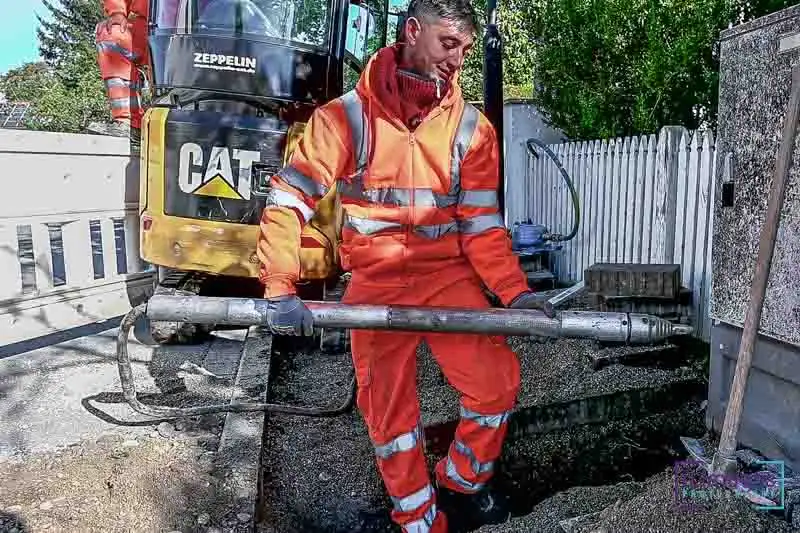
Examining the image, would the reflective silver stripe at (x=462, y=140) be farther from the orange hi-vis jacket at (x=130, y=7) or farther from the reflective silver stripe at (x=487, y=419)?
Result: the orange hi-vis jacket at (x=130, y=7)

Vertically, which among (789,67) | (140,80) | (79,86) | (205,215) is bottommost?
(205,215)

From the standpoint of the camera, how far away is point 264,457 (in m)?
3.51

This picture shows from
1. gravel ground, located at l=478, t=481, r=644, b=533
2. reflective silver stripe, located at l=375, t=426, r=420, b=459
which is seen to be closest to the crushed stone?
reflective silver stripe, located at l=375, t=426, r=420, b=459

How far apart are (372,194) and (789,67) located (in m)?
1.61

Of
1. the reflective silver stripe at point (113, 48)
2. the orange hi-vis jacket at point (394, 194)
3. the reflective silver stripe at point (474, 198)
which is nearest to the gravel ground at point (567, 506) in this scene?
the orange hi-vis jacket at point (394, 194)

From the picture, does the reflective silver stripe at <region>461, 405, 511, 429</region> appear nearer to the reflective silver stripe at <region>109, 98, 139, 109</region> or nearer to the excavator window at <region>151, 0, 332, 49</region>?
the excavator window at <region>151, 0, 332, 49</region>

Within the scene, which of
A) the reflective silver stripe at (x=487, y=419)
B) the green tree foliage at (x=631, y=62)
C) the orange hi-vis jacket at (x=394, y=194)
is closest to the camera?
the orange hi-vis jacket at (x=394, y=194)

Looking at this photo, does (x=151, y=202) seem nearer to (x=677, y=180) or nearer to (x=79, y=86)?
(x=677, y=180)

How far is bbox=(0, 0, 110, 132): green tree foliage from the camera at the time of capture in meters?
29.8

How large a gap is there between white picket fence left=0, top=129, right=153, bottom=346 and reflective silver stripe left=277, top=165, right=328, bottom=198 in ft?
8.28

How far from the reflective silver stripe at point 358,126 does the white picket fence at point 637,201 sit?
3.30 m

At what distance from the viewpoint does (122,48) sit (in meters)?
6.51

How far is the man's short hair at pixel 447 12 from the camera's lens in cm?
261

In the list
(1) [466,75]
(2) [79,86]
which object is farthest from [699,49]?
(2) [79,86]
